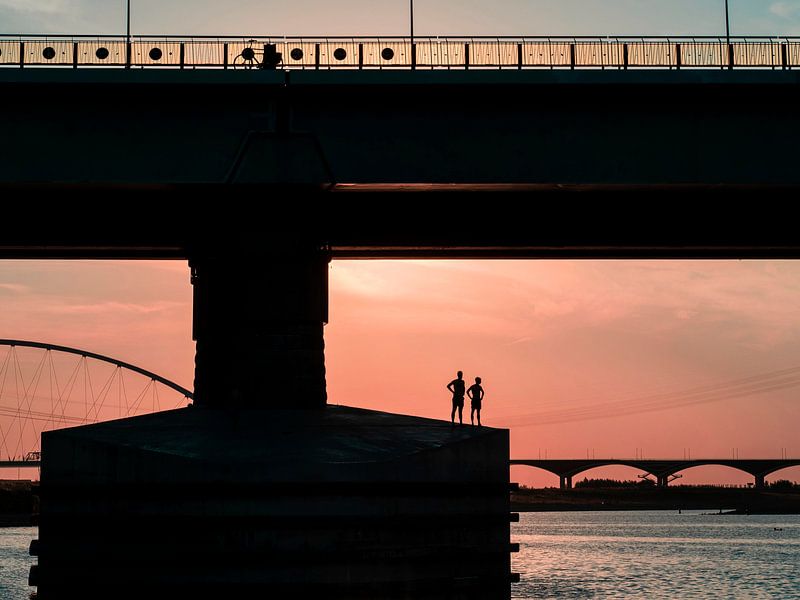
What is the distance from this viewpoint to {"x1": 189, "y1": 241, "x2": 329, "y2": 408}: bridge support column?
36031 mm

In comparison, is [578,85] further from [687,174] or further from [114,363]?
[114,363]

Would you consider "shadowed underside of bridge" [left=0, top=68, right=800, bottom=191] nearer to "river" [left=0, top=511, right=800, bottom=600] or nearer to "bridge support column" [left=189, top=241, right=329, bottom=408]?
"bridge support column" [left=189, top=241, right=329, bottom=408]

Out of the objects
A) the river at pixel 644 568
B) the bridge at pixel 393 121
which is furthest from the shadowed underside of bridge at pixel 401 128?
the river at pixel 644 568

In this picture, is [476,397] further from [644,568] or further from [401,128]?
[644,568]

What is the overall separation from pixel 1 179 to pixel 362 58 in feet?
34.9

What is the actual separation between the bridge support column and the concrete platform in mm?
4107

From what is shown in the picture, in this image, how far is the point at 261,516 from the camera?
28594 millimetres

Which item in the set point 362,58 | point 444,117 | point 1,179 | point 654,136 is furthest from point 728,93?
point 1,179

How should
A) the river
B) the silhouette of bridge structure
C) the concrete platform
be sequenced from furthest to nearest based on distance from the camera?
the river
the silhouette of bridge structure
the concrete platform

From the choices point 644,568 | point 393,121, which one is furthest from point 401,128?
point 644,568

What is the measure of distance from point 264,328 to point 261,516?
28.9 ft

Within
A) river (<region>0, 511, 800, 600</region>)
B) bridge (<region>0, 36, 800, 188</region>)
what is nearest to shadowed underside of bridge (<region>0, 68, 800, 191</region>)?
bridge (<region>0, 36, 800, 188</region>)

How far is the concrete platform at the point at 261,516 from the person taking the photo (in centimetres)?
2848

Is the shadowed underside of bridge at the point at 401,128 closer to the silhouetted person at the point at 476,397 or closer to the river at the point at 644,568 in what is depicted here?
the silhouetted person at the point at 476,397
